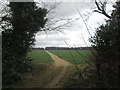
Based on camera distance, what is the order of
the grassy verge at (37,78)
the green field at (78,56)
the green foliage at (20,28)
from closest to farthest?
1. the green field at (78,56)
2. the grassy verge at (37,78)
3. the green foliage at (20,28)

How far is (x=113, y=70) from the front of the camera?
11.0 meters

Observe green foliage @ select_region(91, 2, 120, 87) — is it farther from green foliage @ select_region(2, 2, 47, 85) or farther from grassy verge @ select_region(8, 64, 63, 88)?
green foliage @ select_region(2, 2, 47, 85)

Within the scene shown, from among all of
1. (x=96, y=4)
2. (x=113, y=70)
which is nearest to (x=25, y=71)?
(x=96, y=4)

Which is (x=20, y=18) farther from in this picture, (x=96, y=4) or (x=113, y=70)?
(x=113, y=70)

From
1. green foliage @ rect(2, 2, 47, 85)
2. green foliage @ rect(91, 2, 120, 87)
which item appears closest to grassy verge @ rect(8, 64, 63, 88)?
green foliage @ rect(2, 2, 47, 85)

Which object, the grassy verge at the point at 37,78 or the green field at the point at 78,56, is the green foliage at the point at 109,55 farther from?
the grassy verge at the point at 37,78

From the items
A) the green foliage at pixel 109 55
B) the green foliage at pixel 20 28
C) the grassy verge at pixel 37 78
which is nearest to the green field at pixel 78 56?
the green foliage at pixel 109 55

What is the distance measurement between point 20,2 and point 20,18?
1.40 m

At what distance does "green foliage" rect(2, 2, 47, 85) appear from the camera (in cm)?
2222

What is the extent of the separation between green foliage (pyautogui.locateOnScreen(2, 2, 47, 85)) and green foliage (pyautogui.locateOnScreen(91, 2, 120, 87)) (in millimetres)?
10344

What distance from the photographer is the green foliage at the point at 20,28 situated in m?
22.2

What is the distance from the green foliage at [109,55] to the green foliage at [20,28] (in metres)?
10.3

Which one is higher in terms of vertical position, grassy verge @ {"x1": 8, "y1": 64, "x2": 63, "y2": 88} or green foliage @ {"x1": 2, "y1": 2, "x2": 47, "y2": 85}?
green foliage @ {"x1": 2, "y1": 2, "x2": 47, "y2": 85}

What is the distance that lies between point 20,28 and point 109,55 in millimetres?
13120
